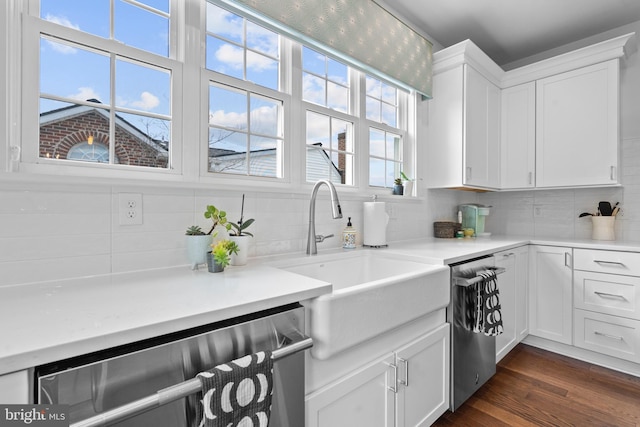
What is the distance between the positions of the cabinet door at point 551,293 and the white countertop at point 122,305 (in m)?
2.34

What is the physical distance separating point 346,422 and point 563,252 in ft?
7.47

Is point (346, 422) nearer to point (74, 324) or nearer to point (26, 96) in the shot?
point (74, 324)

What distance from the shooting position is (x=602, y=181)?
8.28 feet

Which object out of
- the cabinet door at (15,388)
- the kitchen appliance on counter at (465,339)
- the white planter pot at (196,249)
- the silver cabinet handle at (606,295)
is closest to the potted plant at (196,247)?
the white planter pot at (196,249)

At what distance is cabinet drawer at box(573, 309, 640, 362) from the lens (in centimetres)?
219

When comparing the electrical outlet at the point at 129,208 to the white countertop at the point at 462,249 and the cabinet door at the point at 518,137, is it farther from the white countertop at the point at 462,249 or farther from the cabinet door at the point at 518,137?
the cabinet door at the point at 518,137

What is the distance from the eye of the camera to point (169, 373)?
0.72m

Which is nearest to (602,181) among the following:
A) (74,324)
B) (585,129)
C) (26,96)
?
(585,129)

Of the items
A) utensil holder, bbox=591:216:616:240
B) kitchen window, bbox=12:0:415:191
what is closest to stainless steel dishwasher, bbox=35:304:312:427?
kitchen window, bbox=12:0:415:191

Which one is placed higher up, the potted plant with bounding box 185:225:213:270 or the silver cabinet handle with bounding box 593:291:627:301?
the potted plant with bounding box 185:225:213:270

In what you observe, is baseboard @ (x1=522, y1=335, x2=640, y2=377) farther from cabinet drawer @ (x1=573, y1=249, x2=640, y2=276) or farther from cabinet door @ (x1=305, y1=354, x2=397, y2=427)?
cabinet door @ (x1=305, y1=354, x2=397, y2=427)

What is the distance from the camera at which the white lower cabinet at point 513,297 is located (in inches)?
87.2

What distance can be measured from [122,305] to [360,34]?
77.9 inches

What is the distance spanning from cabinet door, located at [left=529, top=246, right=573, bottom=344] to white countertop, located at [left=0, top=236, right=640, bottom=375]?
2.34m
